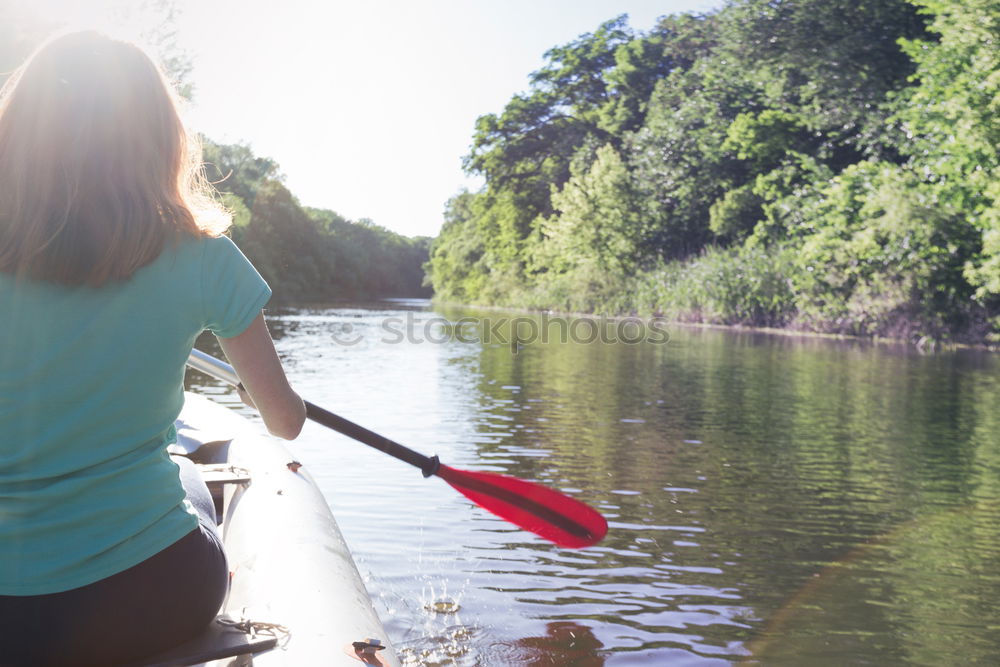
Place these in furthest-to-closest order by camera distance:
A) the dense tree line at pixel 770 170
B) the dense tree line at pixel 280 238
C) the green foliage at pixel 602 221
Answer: the dense tree line at pixel 280 238 < the green foliage at pixel 602 221 < the dense tree line at pixel 770 170

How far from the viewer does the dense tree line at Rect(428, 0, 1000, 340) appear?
58.9 ft

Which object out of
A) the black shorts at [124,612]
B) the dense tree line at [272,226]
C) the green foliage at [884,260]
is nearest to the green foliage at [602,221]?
the green foliage at [884,260]

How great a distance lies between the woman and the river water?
5.44 ft

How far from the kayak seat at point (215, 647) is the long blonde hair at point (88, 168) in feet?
2.07

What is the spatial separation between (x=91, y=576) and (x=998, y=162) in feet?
60.2

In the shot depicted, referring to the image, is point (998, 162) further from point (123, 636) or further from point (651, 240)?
point (123, 636)

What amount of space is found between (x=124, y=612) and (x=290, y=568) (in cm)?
75

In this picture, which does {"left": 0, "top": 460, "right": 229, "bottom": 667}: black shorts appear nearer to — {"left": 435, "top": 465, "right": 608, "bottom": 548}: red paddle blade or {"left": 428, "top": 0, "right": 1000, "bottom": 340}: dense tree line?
{"left": 435, "top": 465, "right": 608, "bottom": 548}: red paddle blade

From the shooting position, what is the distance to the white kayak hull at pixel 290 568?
1.79 m

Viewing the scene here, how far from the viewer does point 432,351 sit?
15289mm

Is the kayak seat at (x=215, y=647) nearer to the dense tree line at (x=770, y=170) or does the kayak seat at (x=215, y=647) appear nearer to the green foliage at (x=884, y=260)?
the dense tree line at (x=770, y=170)

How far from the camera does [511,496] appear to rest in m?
3.13

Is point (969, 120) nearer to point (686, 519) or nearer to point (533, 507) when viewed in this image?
point (686, 519)

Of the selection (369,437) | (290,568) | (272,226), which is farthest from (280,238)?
(290,568)
